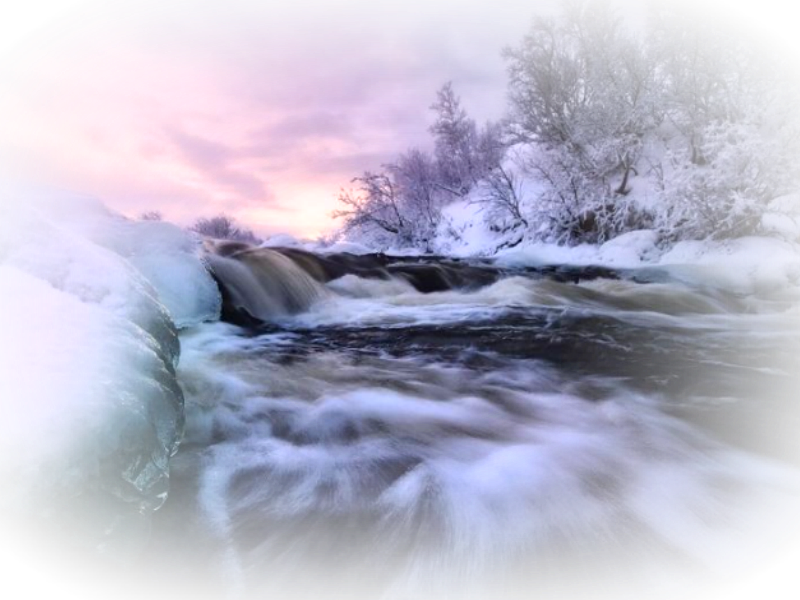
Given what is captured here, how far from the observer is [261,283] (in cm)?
483

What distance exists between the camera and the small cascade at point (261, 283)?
4449 millimetres

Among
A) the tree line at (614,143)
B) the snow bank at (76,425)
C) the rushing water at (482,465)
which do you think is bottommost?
the rushing water at (482,465)

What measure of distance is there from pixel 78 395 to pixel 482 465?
47.6 inches

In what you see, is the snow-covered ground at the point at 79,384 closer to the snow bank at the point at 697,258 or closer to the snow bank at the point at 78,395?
the snow bank at the point at 78,395

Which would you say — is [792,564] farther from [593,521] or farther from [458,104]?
[458,104]

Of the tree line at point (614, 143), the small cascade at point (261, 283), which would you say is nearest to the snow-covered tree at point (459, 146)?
the tree line at point (614, 143)

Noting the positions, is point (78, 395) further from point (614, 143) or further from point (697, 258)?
point (614, 143)

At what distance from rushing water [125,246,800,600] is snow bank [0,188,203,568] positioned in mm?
195

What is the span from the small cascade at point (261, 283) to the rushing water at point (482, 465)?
2.86ft

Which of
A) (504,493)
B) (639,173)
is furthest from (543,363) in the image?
(639,173)

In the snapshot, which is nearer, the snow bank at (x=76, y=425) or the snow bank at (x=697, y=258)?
the snow bank at (x=76, y=425)

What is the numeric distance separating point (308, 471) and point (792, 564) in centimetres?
130

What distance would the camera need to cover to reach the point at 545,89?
1943 mm

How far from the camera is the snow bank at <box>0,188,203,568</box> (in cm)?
84
